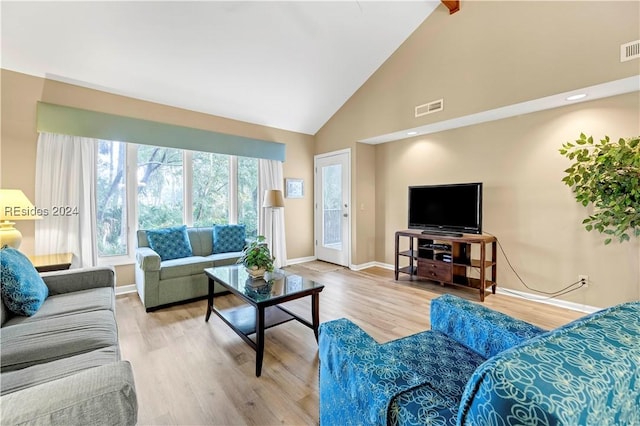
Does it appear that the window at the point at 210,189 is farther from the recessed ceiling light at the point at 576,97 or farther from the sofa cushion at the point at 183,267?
the recessed ceiling light at the point at 576,97

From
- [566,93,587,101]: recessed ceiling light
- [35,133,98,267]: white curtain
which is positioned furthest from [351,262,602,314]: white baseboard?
[35,133,98,267]: white curtain

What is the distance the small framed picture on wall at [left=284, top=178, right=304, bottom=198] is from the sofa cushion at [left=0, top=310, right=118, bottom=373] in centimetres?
382

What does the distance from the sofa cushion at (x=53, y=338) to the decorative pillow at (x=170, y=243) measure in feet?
5.87

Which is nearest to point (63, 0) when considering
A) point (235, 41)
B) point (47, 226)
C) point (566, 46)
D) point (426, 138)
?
point (235, 41)

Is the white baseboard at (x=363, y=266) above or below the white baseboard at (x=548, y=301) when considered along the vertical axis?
above

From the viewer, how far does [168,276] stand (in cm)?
324

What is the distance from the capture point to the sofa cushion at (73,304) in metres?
1.82

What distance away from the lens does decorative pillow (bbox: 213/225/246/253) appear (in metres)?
4.13

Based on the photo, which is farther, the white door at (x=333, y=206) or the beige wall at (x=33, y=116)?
the white door at (x=333, y=206)

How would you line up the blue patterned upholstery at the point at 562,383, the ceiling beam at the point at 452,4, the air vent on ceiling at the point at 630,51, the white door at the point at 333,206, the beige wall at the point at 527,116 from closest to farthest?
the blue patterned upholstery at the point at 562,383
the air vent on ceiling at the point at 630,51
the beige wall at the point at 527,116
the ceiling beam at the point at 452,4
the white door at the point at 333,206

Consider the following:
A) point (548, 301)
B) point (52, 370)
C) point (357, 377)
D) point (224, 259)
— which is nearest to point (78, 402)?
point (52, 370)

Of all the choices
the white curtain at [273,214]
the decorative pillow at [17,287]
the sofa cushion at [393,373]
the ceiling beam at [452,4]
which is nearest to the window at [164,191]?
the white curtain at [273,214]

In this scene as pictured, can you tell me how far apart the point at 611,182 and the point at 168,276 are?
458 cm

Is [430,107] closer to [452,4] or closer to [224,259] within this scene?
[452,4]
